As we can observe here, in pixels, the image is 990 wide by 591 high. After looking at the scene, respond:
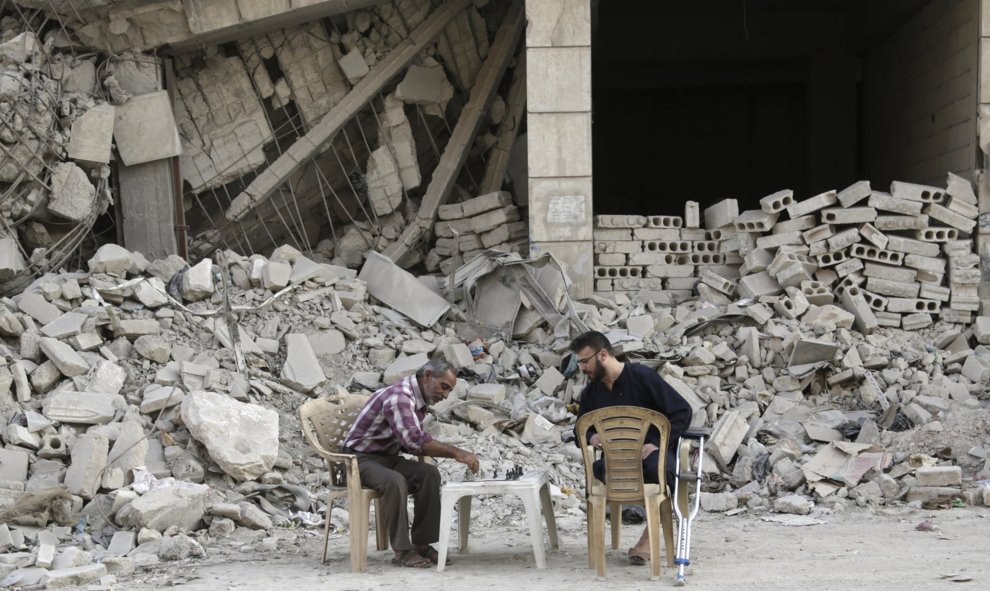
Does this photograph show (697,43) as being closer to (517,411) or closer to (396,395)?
(517,411)

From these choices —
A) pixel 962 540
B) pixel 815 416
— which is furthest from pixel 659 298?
pixel 962 540

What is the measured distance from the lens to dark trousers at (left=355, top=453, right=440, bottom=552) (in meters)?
6.17

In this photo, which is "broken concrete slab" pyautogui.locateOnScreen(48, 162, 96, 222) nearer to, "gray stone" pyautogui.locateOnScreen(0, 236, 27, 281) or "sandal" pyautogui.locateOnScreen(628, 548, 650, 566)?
"gray stone" pyautogui.locateOnScreen(0, 236, 27, 281)

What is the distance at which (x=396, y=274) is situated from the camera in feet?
37.3

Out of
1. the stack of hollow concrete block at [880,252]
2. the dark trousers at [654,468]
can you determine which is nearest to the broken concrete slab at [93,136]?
the stack of hollow concrete block at [880,252]

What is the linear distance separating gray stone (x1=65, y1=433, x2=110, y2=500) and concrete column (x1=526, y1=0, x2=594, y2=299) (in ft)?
16.7

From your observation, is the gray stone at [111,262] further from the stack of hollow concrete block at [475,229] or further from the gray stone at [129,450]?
the stack of hollow concrete block at [475,229]

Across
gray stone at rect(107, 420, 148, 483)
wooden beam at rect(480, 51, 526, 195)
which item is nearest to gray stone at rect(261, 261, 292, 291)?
gray stone at rect(107, 420, 148, 483)

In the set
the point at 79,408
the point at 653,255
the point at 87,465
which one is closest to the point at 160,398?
the point at 79,408

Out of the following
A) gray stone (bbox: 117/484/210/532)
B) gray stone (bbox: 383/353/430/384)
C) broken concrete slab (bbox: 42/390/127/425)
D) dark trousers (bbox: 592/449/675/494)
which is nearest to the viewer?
dark trousers (bbox: 592/449/675/494)

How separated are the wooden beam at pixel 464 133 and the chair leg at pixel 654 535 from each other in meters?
7.66

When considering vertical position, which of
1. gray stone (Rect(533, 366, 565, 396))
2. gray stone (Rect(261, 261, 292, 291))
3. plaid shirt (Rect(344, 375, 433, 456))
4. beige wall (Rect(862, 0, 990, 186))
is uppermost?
beige wall (Rect(862, 0, 990, 186))

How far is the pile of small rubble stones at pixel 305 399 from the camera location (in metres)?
7.44

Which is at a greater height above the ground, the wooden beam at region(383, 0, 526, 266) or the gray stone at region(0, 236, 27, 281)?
the wooden beam at region(383, 0, 526, 266)
